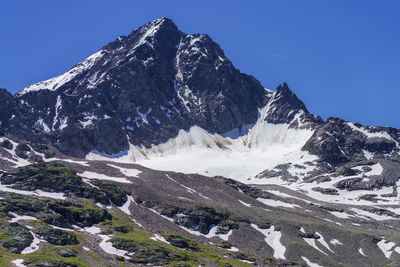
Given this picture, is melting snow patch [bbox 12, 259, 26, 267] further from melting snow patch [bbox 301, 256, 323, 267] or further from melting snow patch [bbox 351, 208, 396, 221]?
melting snow patch [bbox 351, 208, 396, 221]

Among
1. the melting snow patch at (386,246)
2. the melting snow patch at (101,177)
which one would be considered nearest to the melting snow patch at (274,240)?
the melting snow patch at (386,246)

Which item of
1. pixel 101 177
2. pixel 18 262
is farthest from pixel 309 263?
pixel 18 262

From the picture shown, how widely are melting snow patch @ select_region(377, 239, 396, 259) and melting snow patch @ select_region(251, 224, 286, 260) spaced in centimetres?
2932

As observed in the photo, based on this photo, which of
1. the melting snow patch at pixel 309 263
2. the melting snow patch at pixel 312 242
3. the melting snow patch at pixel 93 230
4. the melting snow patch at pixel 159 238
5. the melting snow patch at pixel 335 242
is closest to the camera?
the melting snow patch at pixel 93 230

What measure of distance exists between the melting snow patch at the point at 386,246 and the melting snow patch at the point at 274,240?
2932cm

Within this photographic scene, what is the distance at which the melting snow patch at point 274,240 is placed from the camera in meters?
115

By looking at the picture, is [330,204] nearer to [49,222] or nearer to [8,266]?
[49,222]

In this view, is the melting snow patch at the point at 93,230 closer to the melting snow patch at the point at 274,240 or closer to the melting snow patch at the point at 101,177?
the melting snow patch at the point at 101,177

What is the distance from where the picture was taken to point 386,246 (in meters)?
130

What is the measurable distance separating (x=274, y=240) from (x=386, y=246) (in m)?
33.3

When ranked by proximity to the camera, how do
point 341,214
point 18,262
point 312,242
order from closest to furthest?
point 18,262
point 312,242
point 341,214

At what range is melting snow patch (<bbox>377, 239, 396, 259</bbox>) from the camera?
125 meters

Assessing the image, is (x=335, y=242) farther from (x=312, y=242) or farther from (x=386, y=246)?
(x=386, y=246)

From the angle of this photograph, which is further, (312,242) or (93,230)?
(312,242)
